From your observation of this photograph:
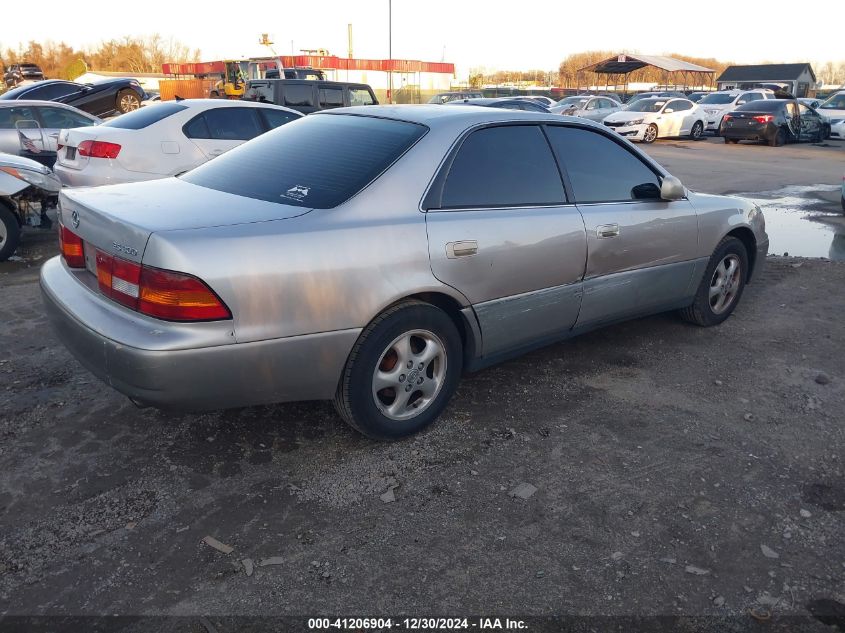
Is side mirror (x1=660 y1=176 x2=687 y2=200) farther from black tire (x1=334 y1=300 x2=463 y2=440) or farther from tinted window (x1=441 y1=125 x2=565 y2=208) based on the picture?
black tire (x1=334 y1=300 x2=463 y2=440)

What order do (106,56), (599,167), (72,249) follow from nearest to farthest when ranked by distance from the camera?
(72,249) → (599,167) → (106,56)

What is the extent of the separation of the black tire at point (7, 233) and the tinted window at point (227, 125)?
2.06 m

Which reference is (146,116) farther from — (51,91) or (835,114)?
(835,114)

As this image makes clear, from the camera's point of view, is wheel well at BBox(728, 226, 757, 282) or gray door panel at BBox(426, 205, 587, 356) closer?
gray door panel at BBox(426, 205, 587, 356)

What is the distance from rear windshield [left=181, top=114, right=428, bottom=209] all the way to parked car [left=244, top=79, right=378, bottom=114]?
11313mm

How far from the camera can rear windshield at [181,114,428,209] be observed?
3217 mm

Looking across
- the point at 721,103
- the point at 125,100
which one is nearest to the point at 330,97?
the point at 125,100

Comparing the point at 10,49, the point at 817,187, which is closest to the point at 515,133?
the point at 817,187

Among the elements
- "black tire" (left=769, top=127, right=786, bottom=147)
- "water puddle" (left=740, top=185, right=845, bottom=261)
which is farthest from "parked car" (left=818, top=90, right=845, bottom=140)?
"water puddle" (left=740, top=185, right=845, bottom=261)

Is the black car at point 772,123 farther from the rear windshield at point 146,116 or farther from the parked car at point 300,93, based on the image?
the rear windshield at point 146,116

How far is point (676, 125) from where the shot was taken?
23.5 m

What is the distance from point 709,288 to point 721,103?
25866mm

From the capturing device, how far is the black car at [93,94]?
18.8 m

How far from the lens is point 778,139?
21922mm
